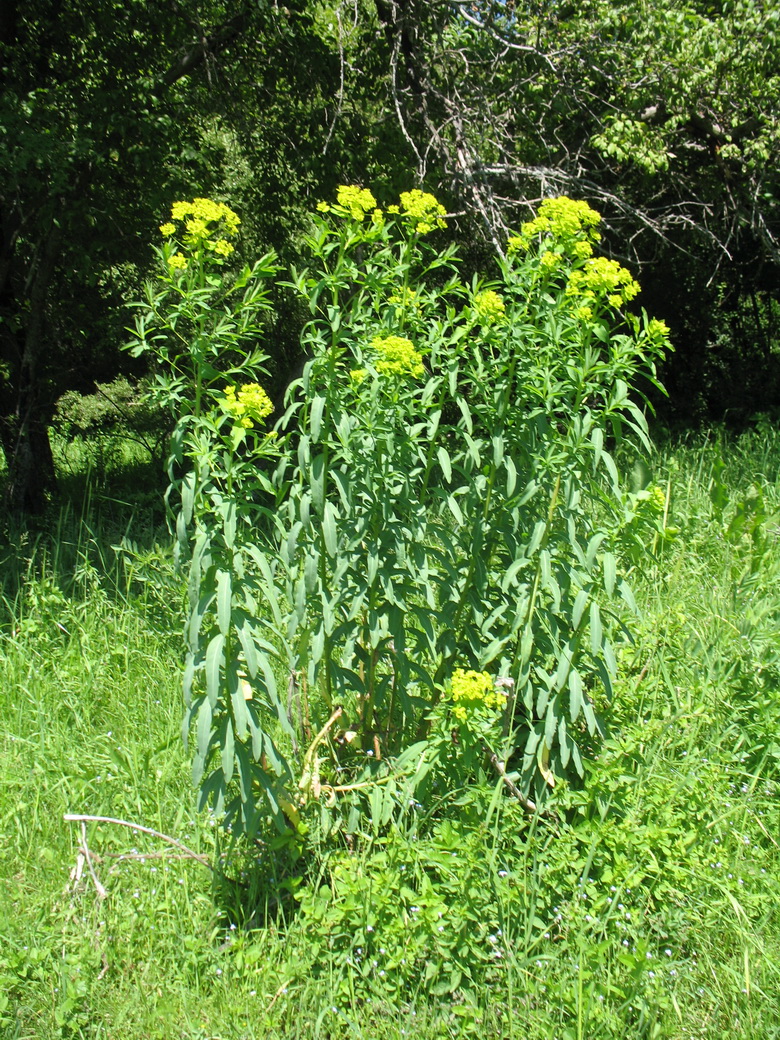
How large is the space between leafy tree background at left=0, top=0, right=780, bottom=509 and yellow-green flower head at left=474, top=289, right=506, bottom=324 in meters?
3.29

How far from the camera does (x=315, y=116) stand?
650cm

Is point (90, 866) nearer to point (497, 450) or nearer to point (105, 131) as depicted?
point (497, 450)

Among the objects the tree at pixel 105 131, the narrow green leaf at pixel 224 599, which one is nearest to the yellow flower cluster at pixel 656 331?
the narrow green leaf at pixel 224 599

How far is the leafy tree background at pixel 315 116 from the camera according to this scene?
5773mm

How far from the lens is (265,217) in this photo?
282 inches

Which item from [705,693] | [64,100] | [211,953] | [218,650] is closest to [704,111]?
[64,100]

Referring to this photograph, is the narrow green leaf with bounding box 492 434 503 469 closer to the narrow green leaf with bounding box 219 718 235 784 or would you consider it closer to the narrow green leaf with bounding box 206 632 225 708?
the narrow green leaf with bounding box 206 632 225 708

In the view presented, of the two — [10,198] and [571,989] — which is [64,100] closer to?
[10,198]

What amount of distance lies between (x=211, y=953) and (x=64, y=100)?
5.47 meters

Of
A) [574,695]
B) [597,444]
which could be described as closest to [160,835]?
[574,695]

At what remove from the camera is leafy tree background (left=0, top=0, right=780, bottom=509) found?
18.9 feet

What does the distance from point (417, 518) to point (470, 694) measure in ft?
1.80

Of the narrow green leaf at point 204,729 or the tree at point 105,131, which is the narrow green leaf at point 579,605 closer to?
the narrow green leaf at point 204,729

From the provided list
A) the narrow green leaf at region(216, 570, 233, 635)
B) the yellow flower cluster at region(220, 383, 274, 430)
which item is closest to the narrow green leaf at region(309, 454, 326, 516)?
the yellow flower cluster at region(220, 383, 274, 430)
